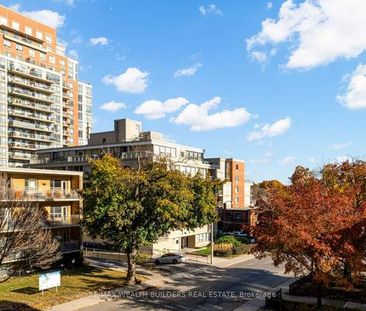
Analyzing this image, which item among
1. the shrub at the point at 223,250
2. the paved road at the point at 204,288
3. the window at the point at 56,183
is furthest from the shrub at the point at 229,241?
the window at the point at 56,183

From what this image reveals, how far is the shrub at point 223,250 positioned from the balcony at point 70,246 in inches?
736

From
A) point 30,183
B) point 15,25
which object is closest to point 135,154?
point 30,183

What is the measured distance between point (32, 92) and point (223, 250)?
216 feet

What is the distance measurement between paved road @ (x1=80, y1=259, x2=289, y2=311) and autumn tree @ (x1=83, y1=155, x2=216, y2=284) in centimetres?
459

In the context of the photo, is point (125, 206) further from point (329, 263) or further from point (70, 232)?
point (329, 263)

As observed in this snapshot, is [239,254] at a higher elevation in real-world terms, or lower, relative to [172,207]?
lower

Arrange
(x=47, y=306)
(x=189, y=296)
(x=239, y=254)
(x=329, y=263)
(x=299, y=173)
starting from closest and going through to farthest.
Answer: (x=329, y=263) → (x=47, y=306) → (x=189, y=296) → (x=299, y=173) → (x=239, y=254)

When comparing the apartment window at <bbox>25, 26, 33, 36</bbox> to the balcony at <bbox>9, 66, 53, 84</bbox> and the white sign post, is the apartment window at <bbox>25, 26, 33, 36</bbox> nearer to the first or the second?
the balcony at <bbox>9, 66, 53, 84</bbox>

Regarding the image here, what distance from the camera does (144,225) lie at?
116 ft

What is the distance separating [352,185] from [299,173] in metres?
6.48

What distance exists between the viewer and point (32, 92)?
97500mm

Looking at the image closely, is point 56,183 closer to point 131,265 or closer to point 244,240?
point 131,265

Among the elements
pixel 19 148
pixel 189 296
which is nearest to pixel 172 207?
pixel 189 296

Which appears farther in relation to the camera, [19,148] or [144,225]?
[19,148]
